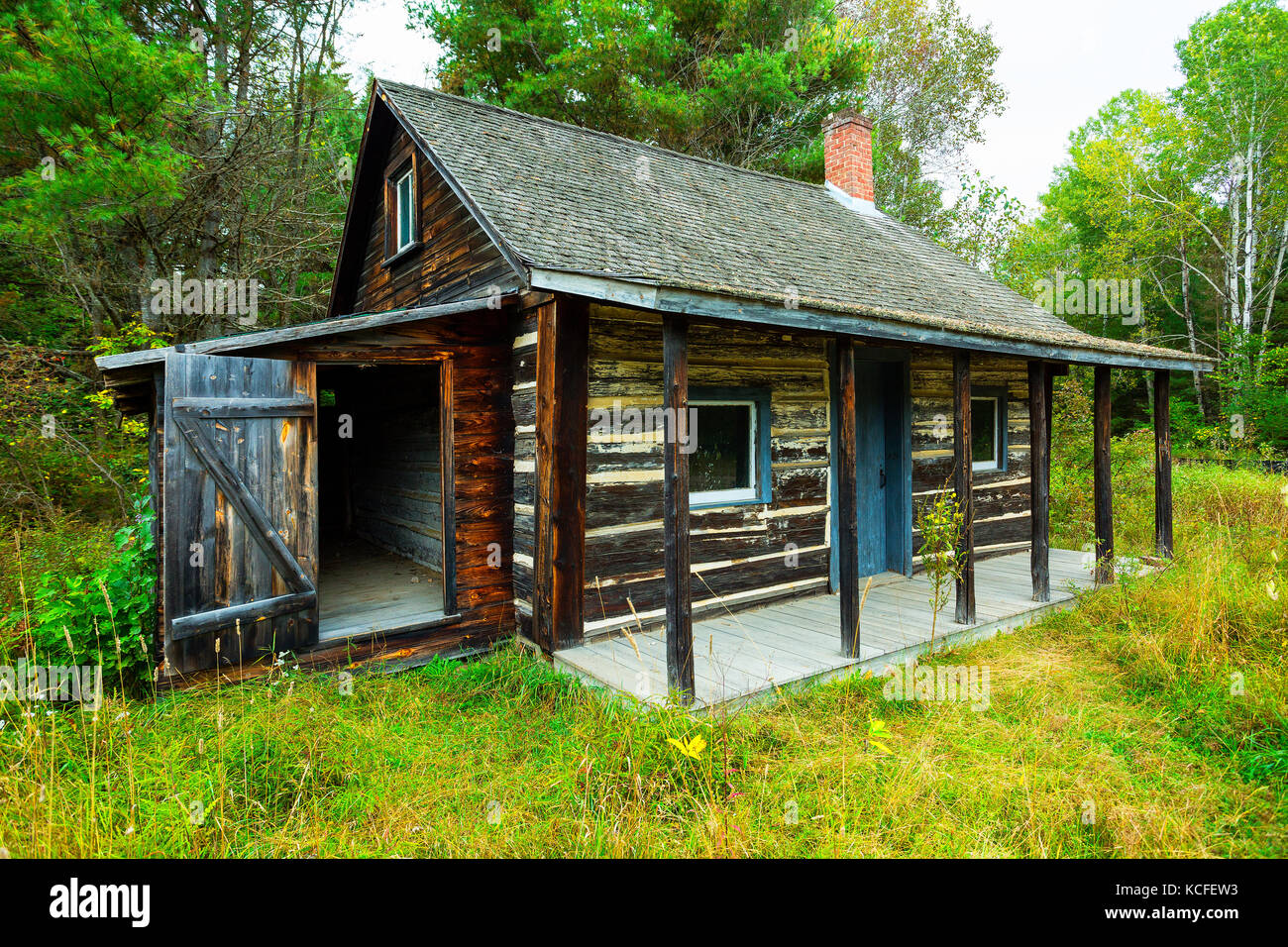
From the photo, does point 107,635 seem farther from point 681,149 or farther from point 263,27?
point 681,149

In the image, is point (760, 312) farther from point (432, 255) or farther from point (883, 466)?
point (432, 255)

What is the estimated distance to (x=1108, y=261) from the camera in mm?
22359

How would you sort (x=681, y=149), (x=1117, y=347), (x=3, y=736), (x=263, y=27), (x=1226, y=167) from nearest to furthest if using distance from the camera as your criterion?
(x=3, y=736) < (x=1117, y=347) < (x=263, y=27) < (x=681, y=149) < (x=1226, y=167)

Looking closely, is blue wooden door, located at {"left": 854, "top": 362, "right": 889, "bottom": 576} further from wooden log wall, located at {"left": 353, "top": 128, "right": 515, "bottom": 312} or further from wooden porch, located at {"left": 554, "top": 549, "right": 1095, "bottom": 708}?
wooden log wall, located at {"left": 353, "top": 128, "right": 515, "bottom": 312}

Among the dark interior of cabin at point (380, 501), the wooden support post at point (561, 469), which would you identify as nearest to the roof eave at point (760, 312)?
the wooden support post at point (561, 469)

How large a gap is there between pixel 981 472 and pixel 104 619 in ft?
Answer: 31.8

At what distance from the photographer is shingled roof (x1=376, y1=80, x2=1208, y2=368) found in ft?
17.9

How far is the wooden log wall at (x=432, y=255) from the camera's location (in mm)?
6402

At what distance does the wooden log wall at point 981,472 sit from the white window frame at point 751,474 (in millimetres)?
2501

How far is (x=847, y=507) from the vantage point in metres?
4.94

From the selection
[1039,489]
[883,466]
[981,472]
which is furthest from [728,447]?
[981,472]

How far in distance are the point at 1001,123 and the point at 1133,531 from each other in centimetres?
1813

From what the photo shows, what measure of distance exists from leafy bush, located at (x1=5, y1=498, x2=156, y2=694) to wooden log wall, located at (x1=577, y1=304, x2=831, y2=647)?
9.36 ft
